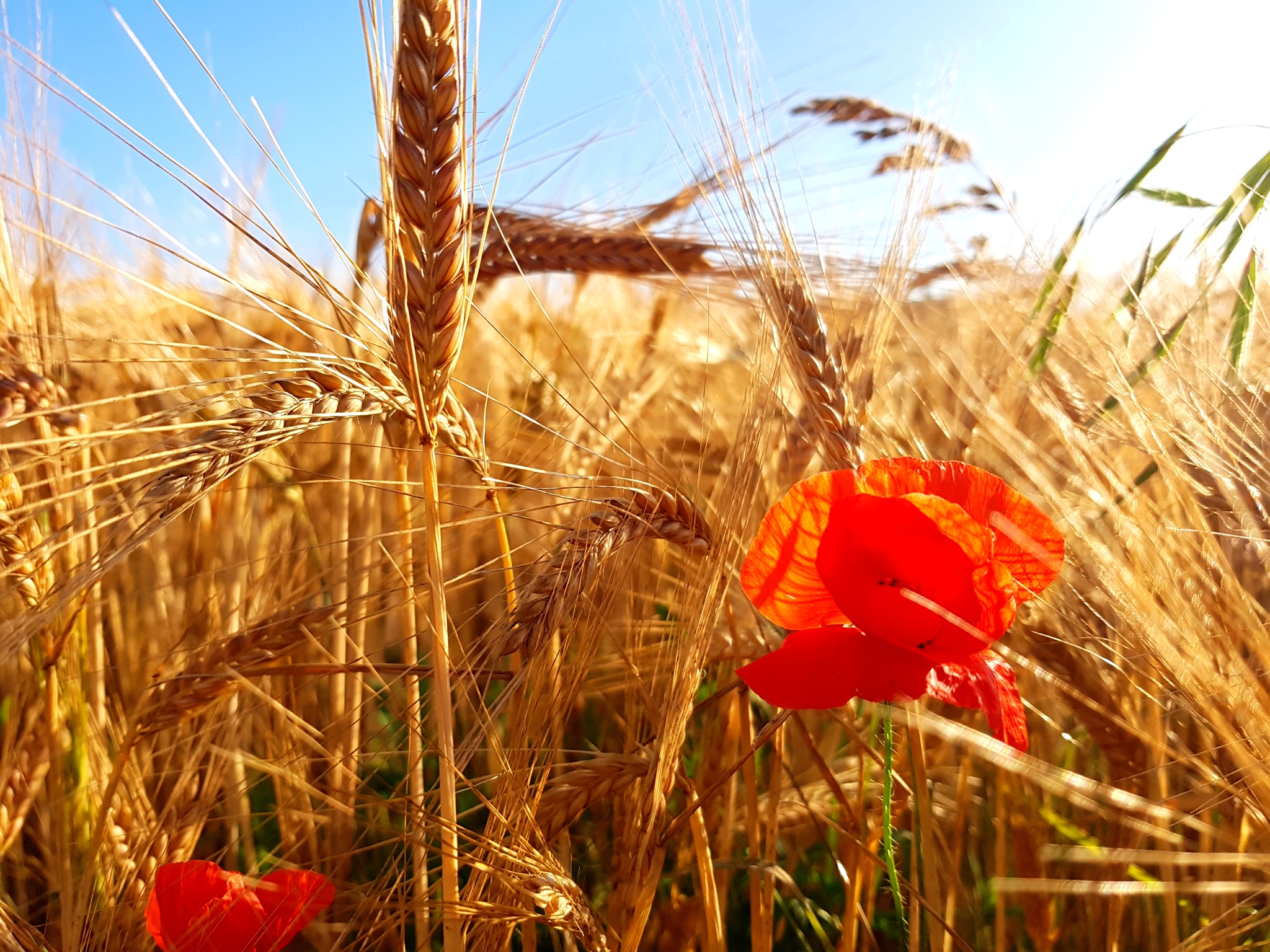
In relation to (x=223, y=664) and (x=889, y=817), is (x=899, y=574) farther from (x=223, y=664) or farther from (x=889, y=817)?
(x=223, y=664)

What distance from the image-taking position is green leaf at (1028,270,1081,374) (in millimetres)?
966

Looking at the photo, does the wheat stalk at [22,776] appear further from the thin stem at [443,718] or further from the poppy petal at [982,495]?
the poppy petal at [982,495]

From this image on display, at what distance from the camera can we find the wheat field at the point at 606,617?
2.11 ft

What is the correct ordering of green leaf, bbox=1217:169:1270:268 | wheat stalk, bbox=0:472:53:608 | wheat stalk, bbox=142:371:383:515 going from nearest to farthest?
wheat stalk, bbox=142:371:383:515 < wheat stalk, bbox=0:472:53:608 < green leaf, bbox=1217:169:1270:268

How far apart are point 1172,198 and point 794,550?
878 mm

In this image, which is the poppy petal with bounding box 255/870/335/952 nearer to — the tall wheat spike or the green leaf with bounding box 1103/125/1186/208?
the tall wheat spike

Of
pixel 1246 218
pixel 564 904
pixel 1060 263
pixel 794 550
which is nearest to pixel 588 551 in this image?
pixel 794 550

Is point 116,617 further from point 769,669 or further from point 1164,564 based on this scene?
point 1164,564

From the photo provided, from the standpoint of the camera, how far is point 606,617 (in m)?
0.72

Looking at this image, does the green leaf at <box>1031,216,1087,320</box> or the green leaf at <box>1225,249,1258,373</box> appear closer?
the green leaf at <box>1225,249,1258,373</box>

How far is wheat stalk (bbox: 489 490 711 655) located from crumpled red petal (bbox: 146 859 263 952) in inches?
10.8

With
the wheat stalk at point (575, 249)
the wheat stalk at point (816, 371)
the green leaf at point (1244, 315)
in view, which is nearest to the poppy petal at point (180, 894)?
the wheat stalk at point (816, 371)

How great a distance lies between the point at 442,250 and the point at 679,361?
1.31 meters

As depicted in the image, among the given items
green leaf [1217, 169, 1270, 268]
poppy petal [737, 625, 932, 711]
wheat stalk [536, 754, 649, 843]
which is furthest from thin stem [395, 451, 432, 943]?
green leaf [1217, 169, 1270, 268]
